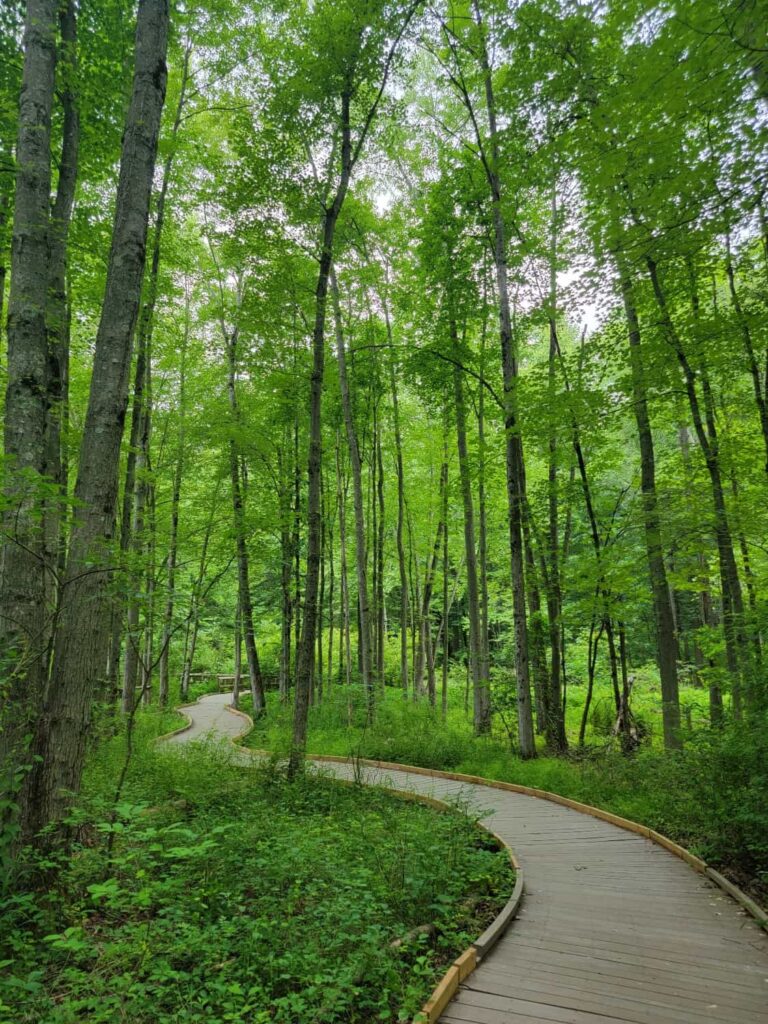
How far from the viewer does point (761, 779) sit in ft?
14.0

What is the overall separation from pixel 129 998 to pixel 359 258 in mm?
13513

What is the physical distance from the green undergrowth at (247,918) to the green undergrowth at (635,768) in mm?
2079

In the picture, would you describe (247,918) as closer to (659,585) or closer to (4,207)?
(659,585)

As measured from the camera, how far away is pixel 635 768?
7.03 metres

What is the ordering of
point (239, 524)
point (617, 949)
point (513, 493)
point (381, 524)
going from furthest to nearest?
point (381, 524) → point (239, 524) → point (513, 493) → point (617, 949)

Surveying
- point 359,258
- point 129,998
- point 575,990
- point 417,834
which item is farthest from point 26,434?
point 359,258

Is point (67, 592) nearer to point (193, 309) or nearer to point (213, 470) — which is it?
point (213, 470)

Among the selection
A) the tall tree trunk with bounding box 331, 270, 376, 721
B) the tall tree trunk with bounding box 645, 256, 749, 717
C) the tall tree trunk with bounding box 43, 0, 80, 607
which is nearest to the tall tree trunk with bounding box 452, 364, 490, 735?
the tall tree trunk with bounding box 331, 270, 376, 721

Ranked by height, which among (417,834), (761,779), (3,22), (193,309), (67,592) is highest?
(193,309)

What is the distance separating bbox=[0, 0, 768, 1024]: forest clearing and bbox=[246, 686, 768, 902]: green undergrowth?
0.05 m

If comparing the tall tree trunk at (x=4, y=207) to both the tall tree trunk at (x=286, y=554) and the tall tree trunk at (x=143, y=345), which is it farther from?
the tall tree trunk at (x=286, y=554)

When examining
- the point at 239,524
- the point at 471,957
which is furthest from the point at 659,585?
the point at 239,524

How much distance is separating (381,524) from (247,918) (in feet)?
36.4

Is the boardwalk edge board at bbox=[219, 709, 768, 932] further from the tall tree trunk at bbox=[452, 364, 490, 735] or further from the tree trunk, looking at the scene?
→ the tree trunk
